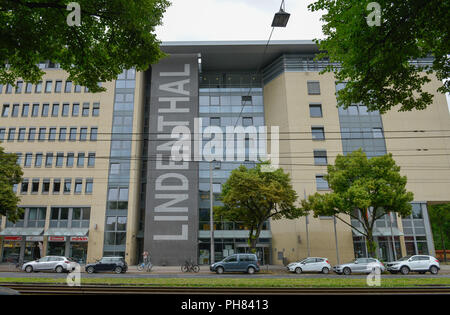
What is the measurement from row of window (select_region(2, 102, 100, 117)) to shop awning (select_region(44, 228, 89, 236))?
14003mm

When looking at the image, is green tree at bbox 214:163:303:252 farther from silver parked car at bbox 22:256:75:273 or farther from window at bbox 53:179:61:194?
window at bbox 53:179:61:194

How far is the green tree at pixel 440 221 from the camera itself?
40744 millimetres

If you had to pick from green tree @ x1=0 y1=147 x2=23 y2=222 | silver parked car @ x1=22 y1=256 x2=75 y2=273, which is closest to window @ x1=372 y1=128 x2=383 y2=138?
silver parked car @ x1=22 y1=256 x2=75 y2=273

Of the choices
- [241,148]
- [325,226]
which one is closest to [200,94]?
[241,148]

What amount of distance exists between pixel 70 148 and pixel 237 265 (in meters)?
25.5

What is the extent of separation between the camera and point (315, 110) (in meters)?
37.2

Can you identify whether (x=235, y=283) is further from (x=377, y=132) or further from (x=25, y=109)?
(x=25, y=109)

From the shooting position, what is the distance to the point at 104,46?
8.95 metres

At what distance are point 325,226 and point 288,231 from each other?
425 cm

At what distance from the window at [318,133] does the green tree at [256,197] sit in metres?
11.3

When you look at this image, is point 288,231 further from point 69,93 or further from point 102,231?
point 69,93

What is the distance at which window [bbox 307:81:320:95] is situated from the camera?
124ft

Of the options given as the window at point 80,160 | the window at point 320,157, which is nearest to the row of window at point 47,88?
the window at point 80,160

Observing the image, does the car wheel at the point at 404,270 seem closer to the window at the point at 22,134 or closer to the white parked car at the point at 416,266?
the white parked car at the point at 416,266
